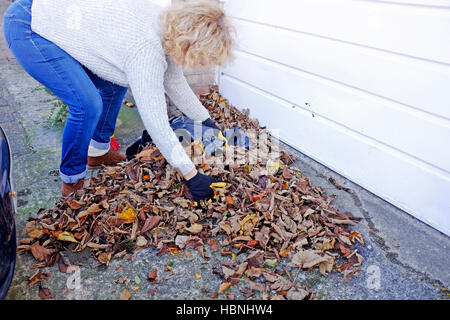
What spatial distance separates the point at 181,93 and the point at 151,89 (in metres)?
0.69

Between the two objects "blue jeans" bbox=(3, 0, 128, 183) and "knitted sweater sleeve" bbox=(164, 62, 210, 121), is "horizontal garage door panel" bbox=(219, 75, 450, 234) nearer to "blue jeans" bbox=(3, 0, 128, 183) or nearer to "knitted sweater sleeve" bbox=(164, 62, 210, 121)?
"knitted sweater sleeve" bbox=(164, 62, 210, 121)

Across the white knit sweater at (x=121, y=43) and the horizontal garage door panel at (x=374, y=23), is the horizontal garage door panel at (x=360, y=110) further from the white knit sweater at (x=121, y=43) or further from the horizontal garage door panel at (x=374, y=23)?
the white knit sweater at (x=121, y=43)

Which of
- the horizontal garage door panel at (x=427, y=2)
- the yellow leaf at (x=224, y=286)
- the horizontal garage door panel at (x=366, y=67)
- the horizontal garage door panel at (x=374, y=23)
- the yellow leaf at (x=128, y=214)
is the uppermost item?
the horizontal garage door panel at (x=427, y=2)

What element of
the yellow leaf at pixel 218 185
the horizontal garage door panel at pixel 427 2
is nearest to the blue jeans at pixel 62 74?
the yellow leaf at pixel 218 185

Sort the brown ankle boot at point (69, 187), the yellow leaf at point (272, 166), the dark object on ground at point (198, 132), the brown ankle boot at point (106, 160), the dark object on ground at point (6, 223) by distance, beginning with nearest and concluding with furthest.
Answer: the dark object on ground at point (6, 223)
the brown ankle boot at point (69, 187)
the dark object on ground at point (198, 132)
the yellow leaf at point (272, 166)
the brown ankle boot at point (106, 160)

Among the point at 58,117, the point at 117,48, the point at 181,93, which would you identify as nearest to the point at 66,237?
the point at 117,48

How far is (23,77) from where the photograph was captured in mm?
4898

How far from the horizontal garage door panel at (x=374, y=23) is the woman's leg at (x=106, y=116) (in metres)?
1.55

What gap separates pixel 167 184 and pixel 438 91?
6.16ft

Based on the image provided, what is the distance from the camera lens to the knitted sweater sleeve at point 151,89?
1894mm

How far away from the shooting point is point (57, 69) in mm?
2121

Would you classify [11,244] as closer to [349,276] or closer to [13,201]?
[13,201]

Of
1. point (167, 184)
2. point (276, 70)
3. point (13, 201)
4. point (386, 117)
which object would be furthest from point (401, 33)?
point (13, 201)
